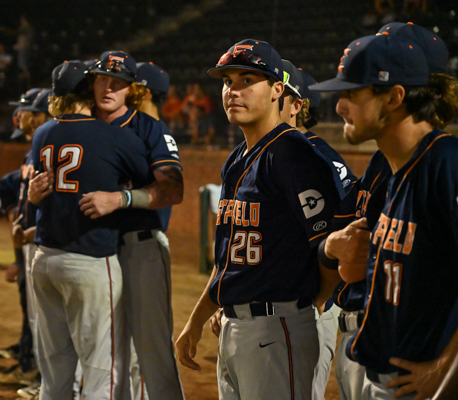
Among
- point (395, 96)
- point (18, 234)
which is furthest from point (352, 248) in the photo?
point (18, 234)

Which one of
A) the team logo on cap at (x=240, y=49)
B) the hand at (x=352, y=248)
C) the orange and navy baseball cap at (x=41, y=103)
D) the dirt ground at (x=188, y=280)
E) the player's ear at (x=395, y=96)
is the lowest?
the dirt ground at (x=188, y=280)

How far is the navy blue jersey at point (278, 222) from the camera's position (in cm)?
180

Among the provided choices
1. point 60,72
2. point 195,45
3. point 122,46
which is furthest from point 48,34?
point 60,72

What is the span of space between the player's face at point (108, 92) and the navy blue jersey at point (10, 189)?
5.43ft

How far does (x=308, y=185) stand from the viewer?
1.79m

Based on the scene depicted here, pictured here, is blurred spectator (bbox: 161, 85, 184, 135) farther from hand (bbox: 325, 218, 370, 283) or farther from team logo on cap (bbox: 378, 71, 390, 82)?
team logo on cap (bbox: 378, 71, 390, 82)

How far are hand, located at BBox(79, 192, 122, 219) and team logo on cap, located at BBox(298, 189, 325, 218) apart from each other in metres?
1.29

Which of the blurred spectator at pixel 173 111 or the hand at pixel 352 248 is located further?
the blurred spectator at pixel 173 111

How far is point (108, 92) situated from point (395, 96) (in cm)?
195

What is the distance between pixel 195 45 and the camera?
13023mm

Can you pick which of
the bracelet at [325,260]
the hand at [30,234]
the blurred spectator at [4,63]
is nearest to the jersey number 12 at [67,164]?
the hand at [30,234]

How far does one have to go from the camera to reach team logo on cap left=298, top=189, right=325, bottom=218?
178 cm

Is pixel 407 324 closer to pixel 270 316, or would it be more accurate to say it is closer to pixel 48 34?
pixel 270 316

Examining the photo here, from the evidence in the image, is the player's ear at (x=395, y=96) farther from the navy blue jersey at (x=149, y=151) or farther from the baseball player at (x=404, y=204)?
the navy blue jersey at (x=149, y=151)
